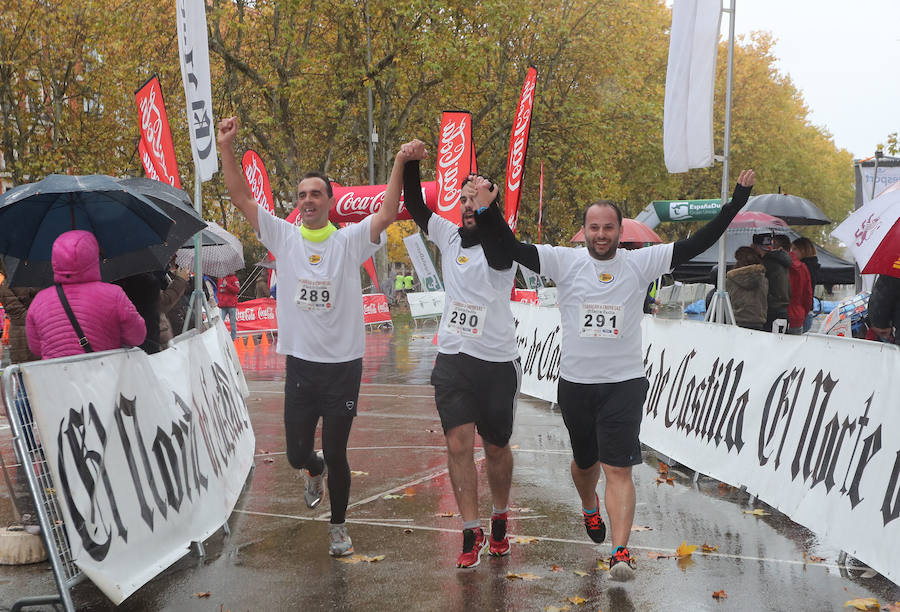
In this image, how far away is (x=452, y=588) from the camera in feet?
16.8

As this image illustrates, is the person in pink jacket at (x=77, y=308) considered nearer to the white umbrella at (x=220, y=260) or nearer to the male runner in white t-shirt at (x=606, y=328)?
the male runner in white t-shirt at (x=606, y=328)

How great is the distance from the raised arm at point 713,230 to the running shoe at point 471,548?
1.82 metres

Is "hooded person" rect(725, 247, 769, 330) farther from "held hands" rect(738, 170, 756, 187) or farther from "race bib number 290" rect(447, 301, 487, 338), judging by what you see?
"race bib number 290" rect(447, 301, 487, 338)

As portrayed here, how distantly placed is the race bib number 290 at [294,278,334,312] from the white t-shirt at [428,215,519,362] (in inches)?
25.8

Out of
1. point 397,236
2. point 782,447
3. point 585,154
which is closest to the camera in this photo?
point 782,447

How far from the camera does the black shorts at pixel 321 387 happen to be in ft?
18.8

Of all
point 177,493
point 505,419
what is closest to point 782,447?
point 505,419

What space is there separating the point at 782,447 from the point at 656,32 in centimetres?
4593

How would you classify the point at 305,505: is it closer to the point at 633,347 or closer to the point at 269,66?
the point at 633,347

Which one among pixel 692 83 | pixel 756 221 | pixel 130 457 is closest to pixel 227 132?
pixel 130 457

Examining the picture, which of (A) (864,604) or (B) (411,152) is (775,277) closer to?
(B) (411,152)

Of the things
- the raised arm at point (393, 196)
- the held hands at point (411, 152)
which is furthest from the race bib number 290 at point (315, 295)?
the held hands at point (411, 152)

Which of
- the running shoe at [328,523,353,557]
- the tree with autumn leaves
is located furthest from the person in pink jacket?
the tree with autumn leaves

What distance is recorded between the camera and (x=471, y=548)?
5484mm
